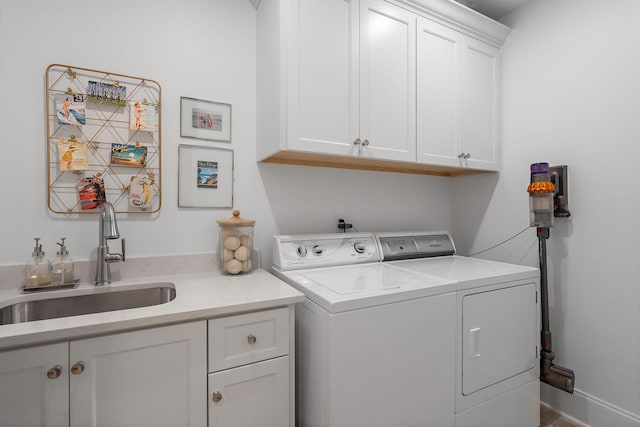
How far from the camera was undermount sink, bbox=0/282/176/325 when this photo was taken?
4.04ft

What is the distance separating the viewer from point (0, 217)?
4.39 feet

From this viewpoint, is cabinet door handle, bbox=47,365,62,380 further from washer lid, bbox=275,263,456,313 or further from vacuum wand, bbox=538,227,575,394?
vacuum wand, bbox=538,227,575,394

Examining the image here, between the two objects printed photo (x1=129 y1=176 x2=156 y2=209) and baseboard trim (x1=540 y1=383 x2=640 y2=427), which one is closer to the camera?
printed photo (x1=129 y1=176 x2=156 y2=209)

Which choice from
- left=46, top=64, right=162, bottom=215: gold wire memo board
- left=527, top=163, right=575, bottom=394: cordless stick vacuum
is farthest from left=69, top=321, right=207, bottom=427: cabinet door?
left=527, top=163, right=575, bottom=394: cordless stick vacuum

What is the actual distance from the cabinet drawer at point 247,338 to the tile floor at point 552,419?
1.76 meters

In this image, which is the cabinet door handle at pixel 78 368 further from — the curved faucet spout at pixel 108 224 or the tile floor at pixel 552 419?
the tile floor at pixel 552 419

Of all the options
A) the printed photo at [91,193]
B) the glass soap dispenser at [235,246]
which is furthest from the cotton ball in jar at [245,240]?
the printed photo at [91,193]

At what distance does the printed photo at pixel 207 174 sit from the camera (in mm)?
1702

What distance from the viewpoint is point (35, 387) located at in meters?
0.91

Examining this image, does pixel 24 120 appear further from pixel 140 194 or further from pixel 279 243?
pixel 279 243

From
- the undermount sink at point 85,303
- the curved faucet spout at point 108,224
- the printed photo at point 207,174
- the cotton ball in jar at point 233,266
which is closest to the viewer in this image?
the undermount sink at point 85,303

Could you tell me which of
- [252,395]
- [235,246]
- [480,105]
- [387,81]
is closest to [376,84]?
[387,81]

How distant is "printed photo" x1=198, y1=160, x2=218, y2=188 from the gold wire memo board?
0.67ft

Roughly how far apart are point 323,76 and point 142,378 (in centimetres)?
151
